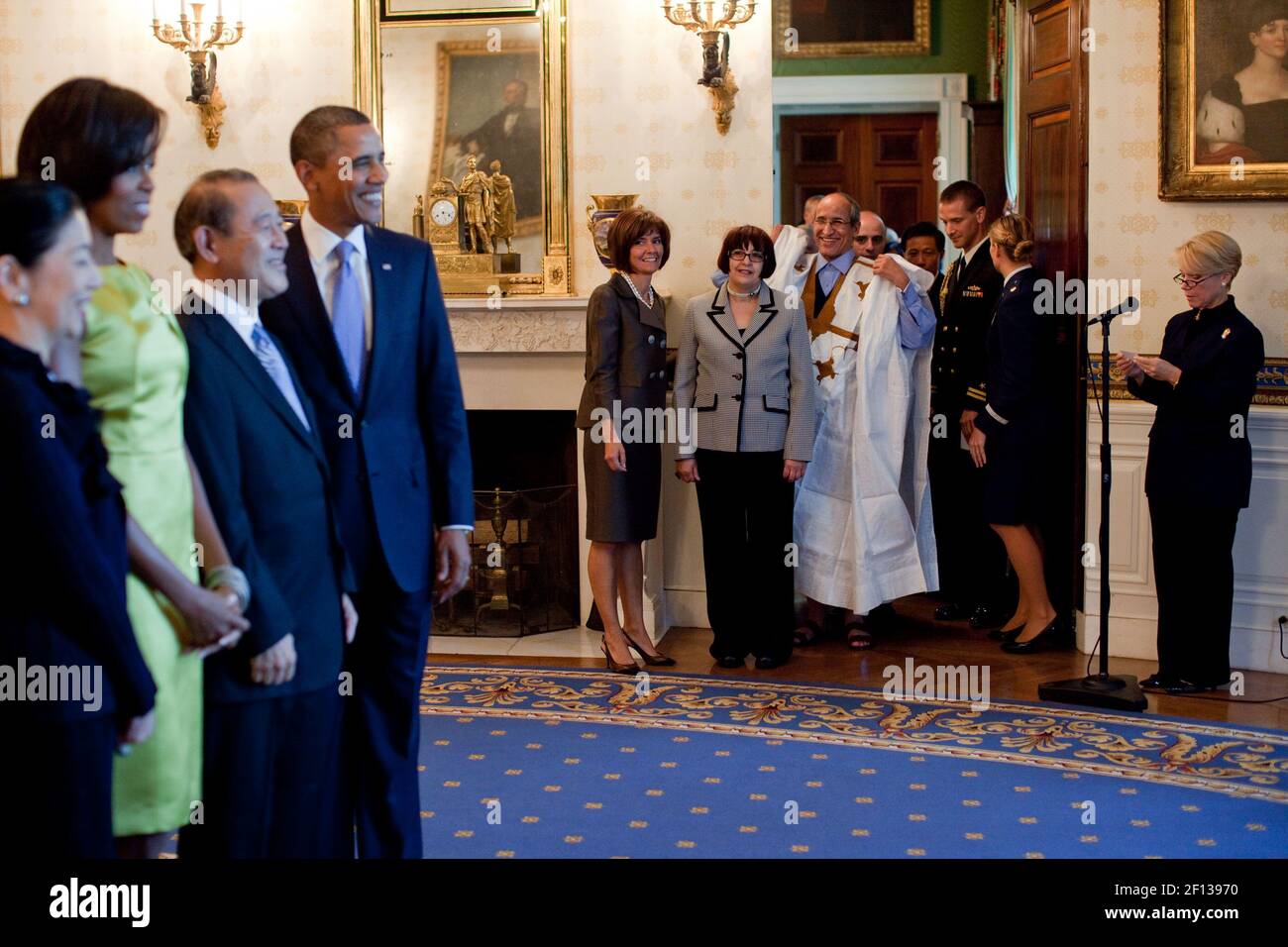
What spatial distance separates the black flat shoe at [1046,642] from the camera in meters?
6.20

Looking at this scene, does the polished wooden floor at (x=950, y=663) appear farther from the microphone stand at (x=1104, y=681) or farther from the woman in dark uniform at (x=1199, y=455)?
the woman in dark uniform at (x=1199, y=455)

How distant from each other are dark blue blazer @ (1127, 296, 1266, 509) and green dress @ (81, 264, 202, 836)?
13.0 ft

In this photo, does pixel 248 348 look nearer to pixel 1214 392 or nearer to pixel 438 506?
pixel 438 506

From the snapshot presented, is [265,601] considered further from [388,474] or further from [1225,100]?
[1225,100]

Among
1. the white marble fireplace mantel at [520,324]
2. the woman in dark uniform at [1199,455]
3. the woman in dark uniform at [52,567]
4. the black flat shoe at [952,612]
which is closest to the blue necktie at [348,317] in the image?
the woman in dark uniform at [52,567]

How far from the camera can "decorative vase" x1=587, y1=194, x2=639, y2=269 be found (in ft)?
21.3

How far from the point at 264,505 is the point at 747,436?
3.30 metres

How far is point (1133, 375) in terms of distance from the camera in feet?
18.3

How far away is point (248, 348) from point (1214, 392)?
12.6 ft

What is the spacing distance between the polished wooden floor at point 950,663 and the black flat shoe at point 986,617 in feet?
0.25

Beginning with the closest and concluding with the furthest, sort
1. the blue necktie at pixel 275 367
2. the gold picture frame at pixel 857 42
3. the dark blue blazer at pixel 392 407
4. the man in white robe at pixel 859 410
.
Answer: the blue necktie at pixel 275 367
the dark blue blazer at pixel 392 407
the man in white robe at pixel 859 410
the gold picture frame at pixel 857 42

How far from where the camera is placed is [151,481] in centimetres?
242

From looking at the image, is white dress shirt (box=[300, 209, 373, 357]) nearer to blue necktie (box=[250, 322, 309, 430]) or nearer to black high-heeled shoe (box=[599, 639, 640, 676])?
blue necktie (box=[250, 322, 309, 430])
